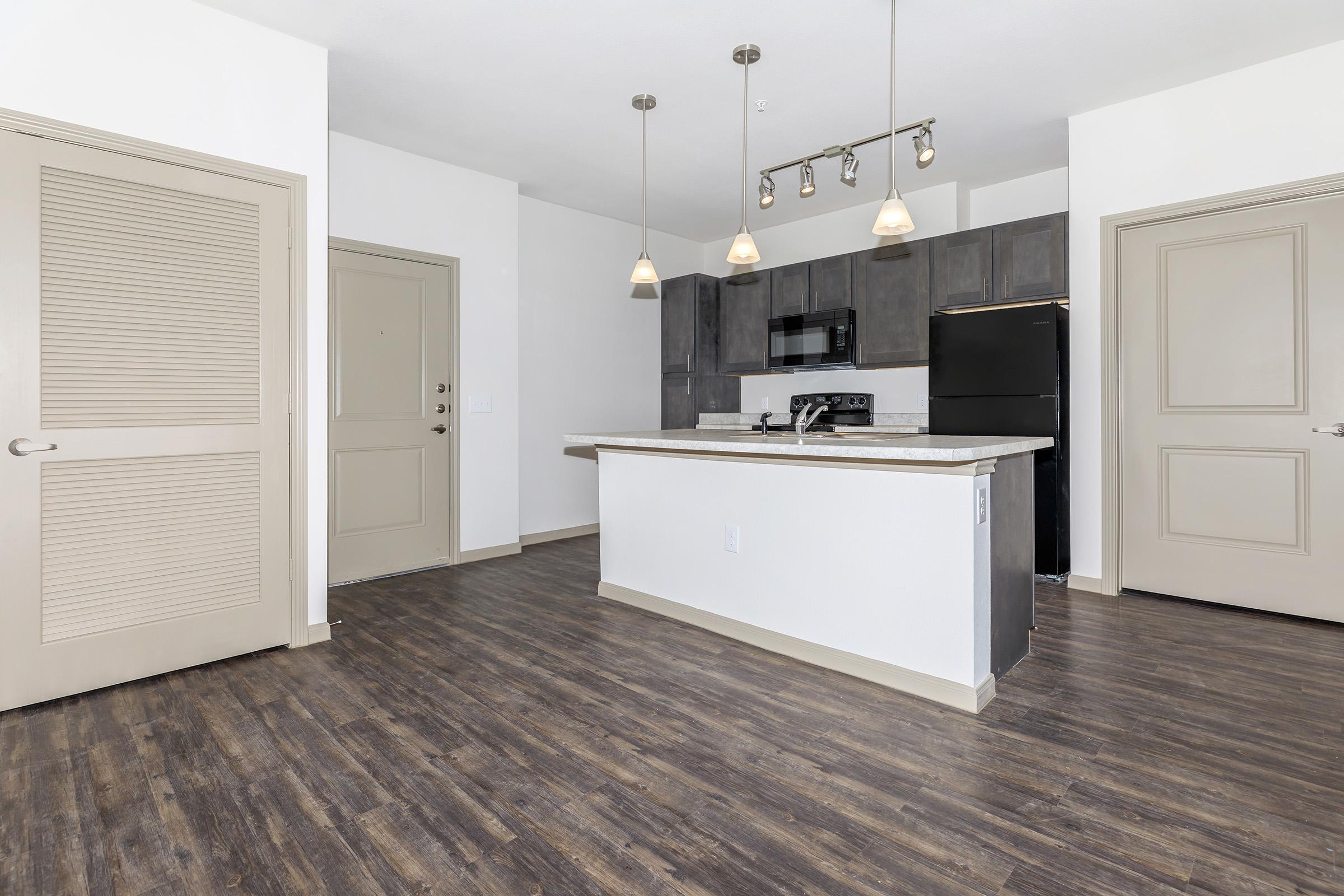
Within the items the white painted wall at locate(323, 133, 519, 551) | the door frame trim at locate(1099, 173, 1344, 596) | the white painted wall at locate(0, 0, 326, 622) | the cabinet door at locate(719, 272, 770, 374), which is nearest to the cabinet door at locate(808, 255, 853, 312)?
the cabinet door at locate(719, 272, 770, 374)

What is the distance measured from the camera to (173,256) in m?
2.78

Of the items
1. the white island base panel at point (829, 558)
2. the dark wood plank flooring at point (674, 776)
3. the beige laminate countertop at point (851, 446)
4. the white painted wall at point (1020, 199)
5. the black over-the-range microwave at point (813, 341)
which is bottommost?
the dark wood plank flooring at point (674, 776)

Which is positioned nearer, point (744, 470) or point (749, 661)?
point (749, 661)

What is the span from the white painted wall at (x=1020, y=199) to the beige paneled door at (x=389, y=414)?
4.07m

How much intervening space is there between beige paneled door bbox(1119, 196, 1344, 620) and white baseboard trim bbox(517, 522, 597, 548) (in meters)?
3.94

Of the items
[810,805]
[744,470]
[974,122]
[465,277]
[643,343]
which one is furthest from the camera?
[643,343]

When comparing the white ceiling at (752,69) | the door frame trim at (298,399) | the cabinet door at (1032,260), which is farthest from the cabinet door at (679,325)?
the door frame trim at (298,399)

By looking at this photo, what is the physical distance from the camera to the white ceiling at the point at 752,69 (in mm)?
2904

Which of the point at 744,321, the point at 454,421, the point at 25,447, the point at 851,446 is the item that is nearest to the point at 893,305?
the point at 744,321

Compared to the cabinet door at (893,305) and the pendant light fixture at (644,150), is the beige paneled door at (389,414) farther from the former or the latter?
the cabinet door at (893,305)

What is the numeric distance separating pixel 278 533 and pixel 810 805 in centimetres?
262

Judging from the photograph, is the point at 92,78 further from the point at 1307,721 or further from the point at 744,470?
the point at 1307,721

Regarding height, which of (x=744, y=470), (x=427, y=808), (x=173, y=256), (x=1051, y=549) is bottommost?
(x=427, y=808)

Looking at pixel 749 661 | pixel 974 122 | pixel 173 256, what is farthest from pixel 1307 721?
pixel 173 256
